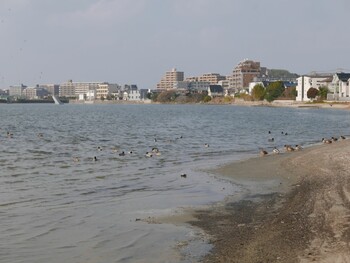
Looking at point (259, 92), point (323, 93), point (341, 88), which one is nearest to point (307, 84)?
point (323, 93)

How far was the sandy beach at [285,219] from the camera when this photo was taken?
9.41 m

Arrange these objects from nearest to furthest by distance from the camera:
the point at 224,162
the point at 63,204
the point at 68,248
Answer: the point at 68,248 → the point at 63,204 → the point at 224,162

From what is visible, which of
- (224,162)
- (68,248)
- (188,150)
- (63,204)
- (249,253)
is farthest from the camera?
(188,150)

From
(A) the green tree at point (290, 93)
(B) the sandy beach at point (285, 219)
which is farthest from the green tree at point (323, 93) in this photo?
(B) the sandy beach at point (285, 219)

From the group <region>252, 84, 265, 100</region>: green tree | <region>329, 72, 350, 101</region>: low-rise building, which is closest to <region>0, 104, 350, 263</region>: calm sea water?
<region>329, 72, 350, 101</region>: low-rise building

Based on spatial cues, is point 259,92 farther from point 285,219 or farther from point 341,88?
point 285,219

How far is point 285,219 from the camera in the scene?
1209cm

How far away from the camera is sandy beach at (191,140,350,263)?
941 centimetres

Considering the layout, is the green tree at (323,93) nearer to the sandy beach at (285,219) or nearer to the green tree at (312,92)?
the green tree at (312,92)

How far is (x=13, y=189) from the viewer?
1759 centimetres

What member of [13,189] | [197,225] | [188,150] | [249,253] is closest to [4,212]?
[13,189]

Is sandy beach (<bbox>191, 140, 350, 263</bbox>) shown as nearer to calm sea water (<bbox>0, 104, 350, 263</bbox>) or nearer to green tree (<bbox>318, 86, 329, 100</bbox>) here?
calm sea water (<bbox>0, 104, 350, 263</bbox>)

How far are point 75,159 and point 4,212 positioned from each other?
1309 cm

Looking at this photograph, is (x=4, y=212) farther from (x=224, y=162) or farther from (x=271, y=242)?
(x=224, y=162)
